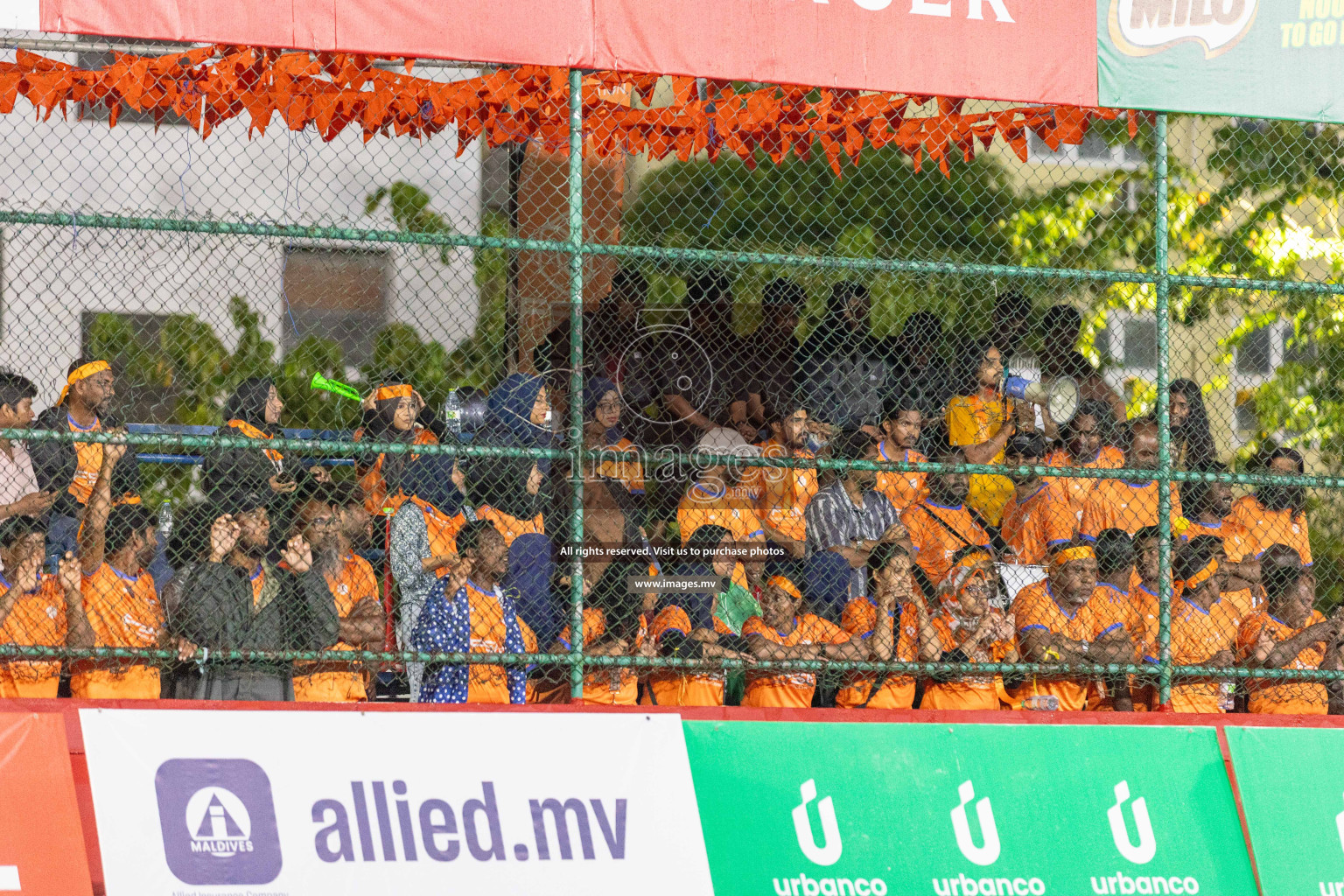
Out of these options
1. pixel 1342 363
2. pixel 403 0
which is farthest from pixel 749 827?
pixel 1342 363

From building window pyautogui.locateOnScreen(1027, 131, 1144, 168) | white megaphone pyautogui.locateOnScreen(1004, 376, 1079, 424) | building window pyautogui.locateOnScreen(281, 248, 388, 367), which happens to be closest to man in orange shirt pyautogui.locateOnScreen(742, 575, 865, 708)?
white megaphone pyautogui.locateOnScreen(1004, 376, 1079, 424)

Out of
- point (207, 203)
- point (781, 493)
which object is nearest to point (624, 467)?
point (781, 493)

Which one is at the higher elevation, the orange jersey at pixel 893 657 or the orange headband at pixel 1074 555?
the orange headband at pixel 1074 555

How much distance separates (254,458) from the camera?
6348mm

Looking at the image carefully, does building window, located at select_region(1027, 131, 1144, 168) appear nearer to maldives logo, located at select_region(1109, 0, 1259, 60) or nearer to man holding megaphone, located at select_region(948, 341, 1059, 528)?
man holding megaphone, located at select_region(948, 341, 1059, 528)

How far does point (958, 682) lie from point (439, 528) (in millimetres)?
2415

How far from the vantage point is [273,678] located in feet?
20.5

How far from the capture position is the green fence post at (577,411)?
618 centimetres

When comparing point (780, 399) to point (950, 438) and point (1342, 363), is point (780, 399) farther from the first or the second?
point (1342, 363)

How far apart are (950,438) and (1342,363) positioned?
480 centimetres

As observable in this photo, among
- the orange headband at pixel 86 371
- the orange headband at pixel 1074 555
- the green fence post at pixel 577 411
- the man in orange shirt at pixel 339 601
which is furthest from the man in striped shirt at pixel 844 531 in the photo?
the orange headband at pixel 86 371

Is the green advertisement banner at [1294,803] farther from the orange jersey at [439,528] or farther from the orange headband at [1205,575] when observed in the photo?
the orange jersey at [439,528]

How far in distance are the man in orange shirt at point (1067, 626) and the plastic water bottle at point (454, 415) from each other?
8.78 feet

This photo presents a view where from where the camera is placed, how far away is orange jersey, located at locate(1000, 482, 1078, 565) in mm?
7473
